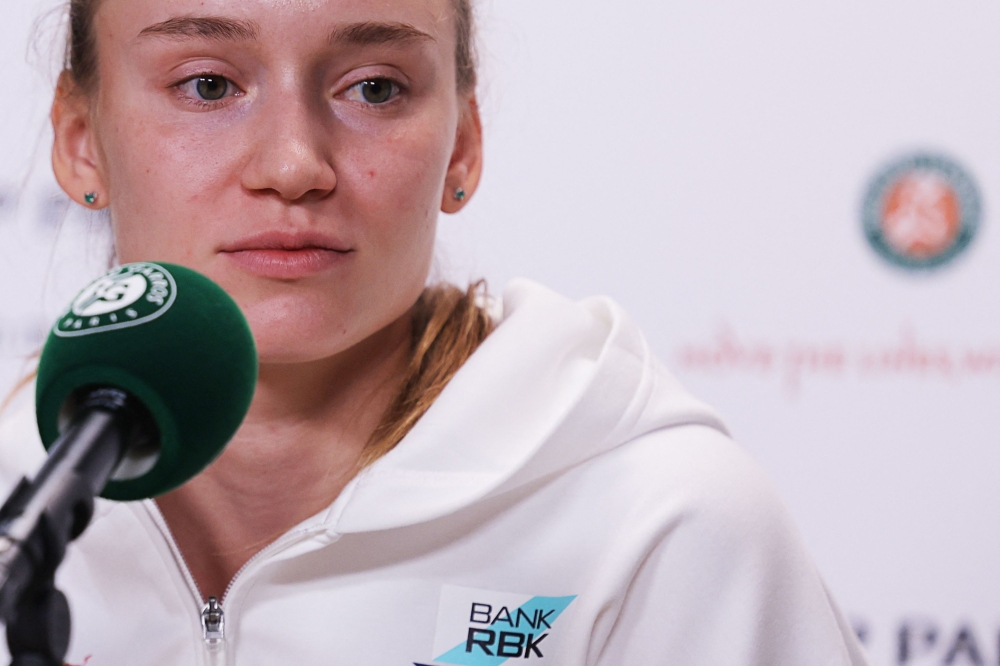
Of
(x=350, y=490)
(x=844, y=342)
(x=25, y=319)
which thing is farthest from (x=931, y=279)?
(x=25, y=319)

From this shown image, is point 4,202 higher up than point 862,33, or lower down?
lower down

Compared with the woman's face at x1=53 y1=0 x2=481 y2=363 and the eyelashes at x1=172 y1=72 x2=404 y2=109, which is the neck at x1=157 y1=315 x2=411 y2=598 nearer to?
the woman's face at x1=53 y1=0 x2=481 y2=363

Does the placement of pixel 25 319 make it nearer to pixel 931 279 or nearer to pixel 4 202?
pixel 4 202

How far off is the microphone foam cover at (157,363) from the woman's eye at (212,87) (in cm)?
42

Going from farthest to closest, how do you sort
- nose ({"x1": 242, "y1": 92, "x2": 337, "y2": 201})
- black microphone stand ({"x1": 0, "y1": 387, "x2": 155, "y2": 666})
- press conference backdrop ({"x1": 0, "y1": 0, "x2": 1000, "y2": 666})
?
1. press conference backdrop ({"x1": 0, "y1": 0, "x2": 1000, "y2": 666})
2. nose ({"x1": 242, "y1": 92, "x2": 337, "y2": 201})
3. black microphone stand ({"x1": 0, "y1": 387, "x2": 155, "y2": 666})

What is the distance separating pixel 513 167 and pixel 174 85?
76 centimetres

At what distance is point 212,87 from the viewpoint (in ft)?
3.06

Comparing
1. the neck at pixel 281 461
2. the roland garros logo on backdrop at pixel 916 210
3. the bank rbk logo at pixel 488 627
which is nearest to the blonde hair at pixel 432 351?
the neck at pixel 281 461

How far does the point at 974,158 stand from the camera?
1574 mm

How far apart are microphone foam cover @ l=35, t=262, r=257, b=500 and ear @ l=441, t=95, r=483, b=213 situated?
59 centimetres

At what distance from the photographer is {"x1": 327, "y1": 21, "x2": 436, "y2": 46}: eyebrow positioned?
0.92 meters

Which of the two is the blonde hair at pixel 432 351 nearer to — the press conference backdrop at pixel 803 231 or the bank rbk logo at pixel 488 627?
the bank rbk logo at pixel 488 627

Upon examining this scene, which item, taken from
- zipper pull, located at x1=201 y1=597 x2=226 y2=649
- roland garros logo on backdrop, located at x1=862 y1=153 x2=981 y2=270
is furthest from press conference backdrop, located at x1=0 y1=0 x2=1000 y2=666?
zipper pull, located at x1=201 y1=597 x2=226 y2=649

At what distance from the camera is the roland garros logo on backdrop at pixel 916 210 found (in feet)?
5.22
